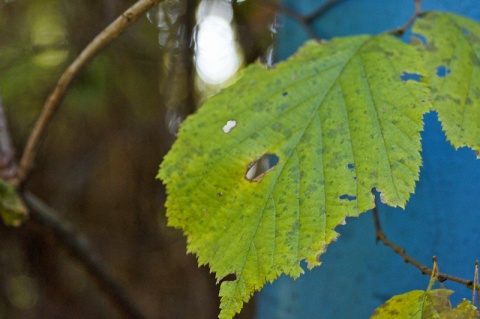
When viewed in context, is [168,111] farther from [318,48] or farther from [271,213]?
[271,213]

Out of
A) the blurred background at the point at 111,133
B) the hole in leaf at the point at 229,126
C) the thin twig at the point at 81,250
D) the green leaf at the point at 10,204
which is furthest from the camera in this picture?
the blurred background at the point at 111,133

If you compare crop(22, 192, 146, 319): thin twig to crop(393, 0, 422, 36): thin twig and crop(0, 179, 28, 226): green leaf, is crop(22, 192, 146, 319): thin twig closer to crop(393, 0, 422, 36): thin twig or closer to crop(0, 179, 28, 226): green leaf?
crop(0, 179, 28, 226): green leaf

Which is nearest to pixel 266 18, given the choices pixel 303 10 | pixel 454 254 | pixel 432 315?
pixel 303 10

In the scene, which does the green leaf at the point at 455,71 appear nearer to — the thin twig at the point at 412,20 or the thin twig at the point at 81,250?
the thin twig at the point at 412,20

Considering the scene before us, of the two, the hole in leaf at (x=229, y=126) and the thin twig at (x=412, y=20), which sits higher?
the thin twig at (x=412, y=20)

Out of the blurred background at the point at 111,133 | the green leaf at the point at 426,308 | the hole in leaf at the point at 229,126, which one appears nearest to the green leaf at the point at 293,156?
the hole in leaf at the point at 229,126

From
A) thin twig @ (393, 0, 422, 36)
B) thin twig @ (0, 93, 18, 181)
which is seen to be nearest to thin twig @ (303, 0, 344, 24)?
thin twig @ (393, 0, 422, 36)

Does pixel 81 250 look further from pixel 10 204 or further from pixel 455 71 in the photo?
pixel 455 71
